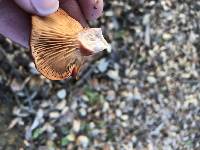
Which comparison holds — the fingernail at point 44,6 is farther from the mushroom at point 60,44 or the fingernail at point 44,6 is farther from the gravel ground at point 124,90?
the gravel ground at point 124,90

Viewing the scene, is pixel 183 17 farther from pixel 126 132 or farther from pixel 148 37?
pixel 126 132

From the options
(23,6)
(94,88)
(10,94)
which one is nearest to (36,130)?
(10,94)

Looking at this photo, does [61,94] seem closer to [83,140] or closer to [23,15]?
[83,140]

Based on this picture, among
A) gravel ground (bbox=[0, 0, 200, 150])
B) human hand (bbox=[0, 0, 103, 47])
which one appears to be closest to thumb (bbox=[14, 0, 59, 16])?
human hand (bbox=[0, 0, 103, 47])

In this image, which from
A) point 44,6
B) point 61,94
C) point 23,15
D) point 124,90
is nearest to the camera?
point 44,6

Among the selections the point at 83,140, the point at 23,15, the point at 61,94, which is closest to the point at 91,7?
the point at 23,15

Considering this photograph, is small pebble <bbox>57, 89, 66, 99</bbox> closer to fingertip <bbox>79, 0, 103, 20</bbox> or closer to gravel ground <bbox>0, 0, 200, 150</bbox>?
gravel ground <bbox>0, 0, 200, 150</bbox>
